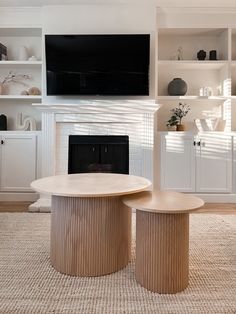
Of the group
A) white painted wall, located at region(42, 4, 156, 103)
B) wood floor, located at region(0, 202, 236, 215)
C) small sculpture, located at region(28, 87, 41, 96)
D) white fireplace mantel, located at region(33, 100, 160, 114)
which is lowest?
wood floor, located at region(0, 202, 236, 215)

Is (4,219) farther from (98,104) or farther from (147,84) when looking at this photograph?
(147,84)

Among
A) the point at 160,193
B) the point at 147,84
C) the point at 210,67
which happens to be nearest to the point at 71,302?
the point at 160,193

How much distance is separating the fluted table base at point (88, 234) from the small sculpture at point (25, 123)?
2503 millimetres

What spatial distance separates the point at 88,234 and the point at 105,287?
12.7 inches

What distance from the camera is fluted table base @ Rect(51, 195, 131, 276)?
197cm

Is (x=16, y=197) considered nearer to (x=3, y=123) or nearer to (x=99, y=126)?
(x=3, y=123)

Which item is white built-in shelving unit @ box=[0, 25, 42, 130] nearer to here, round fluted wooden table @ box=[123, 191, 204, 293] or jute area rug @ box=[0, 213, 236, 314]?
jute area rug @ box=[0, 213, 236, 314]

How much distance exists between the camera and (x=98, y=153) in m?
4.16

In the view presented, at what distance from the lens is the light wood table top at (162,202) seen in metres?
1.76

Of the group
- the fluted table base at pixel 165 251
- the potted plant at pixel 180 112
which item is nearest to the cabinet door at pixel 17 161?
the potted plant at pixel 180 112

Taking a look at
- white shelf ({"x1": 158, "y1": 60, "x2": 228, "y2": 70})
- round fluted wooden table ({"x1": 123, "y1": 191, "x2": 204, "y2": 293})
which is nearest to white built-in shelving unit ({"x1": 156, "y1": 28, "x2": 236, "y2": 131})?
white shelf ({"x1": 158, "y1": 60, "x2": 228, "y2": 70})

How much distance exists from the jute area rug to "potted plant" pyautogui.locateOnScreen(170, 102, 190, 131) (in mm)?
2028

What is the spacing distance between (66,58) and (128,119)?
3.61 feet

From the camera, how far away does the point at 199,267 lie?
216cm
